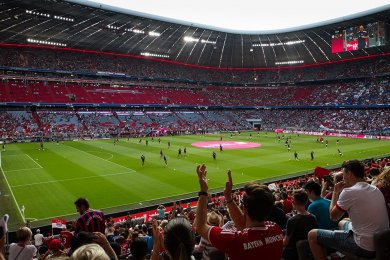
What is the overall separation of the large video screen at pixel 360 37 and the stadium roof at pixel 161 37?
1252 mm

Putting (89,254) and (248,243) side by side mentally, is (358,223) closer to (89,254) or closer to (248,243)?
(248,243)

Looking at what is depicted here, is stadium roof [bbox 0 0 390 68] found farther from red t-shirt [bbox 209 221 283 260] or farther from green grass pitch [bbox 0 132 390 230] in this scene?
red t-shirt [bbox 209 221 283 260]

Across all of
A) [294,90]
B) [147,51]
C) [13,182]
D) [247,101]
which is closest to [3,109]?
[147,51]

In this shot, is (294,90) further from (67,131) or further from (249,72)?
(67,131)

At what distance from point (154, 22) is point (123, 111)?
24.5m

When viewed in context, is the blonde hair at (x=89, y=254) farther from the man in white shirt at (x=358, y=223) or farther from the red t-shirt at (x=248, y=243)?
the man in white shirt at (x=358, y=223)

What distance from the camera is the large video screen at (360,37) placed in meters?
64.8

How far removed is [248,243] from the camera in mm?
3350

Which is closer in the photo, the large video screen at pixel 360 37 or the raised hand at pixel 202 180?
the raised hand at pixel 202 180

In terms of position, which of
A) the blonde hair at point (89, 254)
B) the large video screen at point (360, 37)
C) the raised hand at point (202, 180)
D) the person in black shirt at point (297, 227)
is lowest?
the person in black shirt at point (297, 227)

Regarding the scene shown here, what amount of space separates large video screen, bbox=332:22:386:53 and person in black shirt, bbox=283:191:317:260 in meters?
72.3

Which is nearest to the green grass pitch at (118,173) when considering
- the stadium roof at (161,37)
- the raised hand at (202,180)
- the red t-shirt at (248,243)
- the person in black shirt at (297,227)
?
the person in black shirt at (297,227)

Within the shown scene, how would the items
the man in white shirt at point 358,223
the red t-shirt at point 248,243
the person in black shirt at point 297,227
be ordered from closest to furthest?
the red t-shirt at point 248,243 < the man in white shirt at point 358,223 < the person in black shirt at point 297,227

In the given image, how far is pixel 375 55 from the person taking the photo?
286 ft
